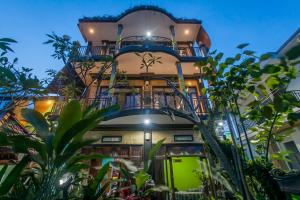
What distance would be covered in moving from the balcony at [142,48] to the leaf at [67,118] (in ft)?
24.1

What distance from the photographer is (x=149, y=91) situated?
364 inches

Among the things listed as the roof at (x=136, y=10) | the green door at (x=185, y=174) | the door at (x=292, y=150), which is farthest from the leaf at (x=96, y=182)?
the roof at (x=136, y=10)

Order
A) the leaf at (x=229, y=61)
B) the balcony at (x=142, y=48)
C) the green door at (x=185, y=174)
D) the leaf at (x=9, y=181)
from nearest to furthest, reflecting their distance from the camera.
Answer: the leaf at (x=9, y=181) < the leaf at (x=229, y=61) < the green door at (x=185, y=174) < the balcony at (x=142, y=48)

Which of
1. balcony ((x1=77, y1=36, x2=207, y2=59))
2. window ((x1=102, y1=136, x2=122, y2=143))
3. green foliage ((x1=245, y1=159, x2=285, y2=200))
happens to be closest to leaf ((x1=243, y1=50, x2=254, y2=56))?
green foliage ((x1=245, y1=159, x2=285, y2=200))

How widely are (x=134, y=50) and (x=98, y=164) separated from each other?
5625 millimetres

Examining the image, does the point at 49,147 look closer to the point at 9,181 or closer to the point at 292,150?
the point at 9,181

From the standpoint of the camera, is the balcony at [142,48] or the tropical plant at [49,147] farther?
the balcony at [142,48]

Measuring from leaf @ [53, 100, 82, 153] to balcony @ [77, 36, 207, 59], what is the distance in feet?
24.1

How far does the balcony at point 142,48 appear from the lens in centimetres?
841

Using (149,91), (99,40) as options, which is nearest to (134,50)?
(149,91)

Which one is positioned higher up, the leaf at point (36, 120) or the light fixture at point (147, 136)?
the light fixture at point (147, 136)

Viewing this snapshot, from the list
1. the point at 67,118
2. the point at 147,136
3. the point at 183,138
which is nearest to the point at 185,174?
the point at 183,138

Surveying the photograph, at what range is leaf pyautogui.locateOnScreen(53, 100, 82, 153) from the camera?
1.23 metres

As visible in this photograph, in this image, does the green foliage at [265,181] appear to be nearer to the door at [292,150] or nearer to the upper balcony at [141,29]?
the door at [292,150]
